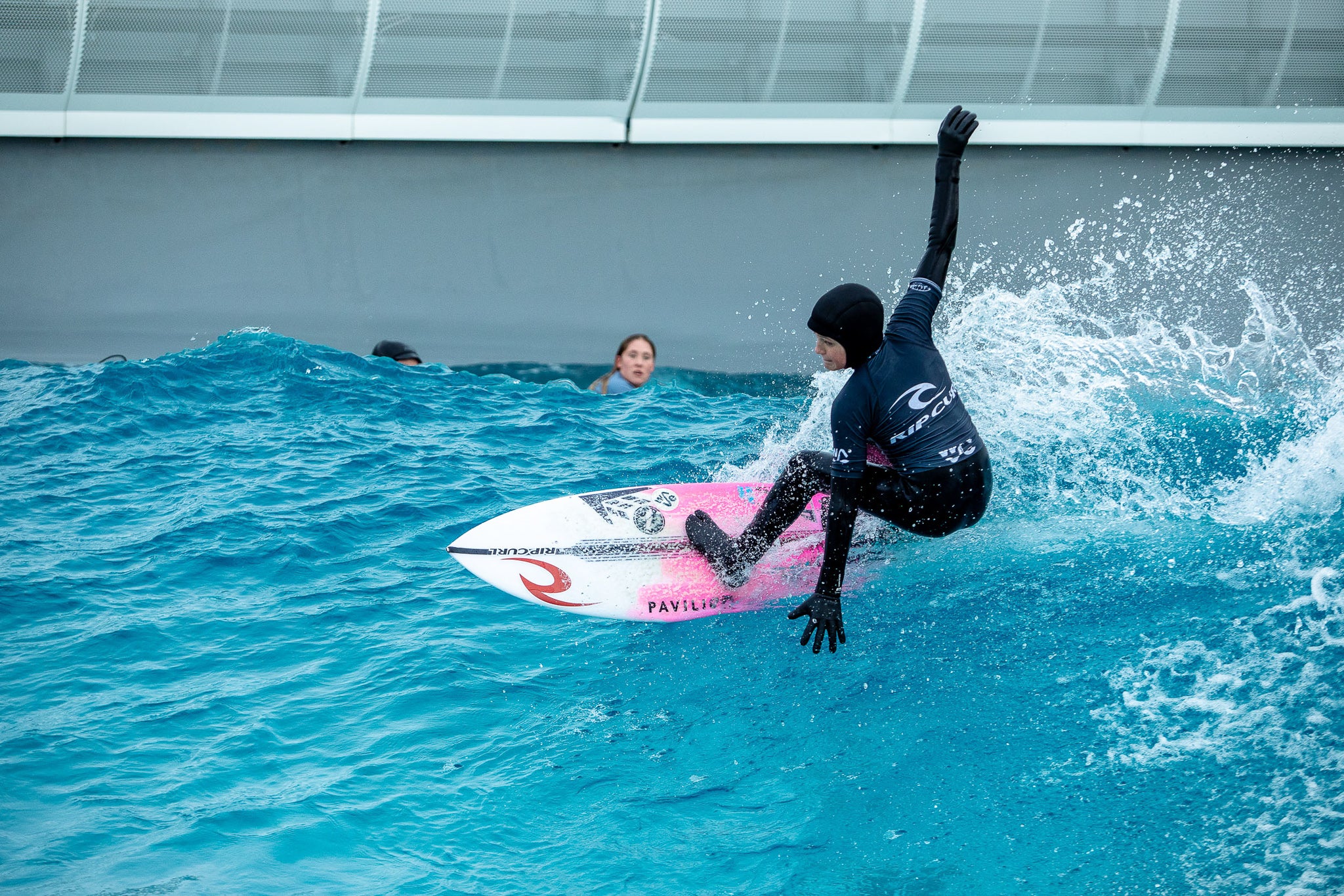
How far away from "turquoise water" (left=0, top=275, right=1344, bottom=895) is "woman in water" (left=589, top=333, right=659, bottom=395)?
203 centimetres

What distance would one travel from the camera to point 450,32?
10.7m

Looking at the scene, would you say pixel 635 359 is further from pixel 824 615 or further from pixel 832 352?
pixel 824 615

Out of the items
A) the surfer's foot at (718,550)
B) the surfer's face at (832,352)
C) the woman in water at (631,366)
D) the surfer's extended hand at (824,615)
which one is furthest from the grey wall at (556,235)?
the surfer's extended hand at (824,615)

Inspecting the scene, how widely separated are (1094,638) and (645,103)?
7.75 metres

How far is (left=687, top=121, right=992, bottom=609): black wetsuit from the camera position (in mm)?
4352

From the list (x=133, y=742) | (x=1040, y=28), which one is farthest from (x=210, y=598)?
(x=1040, y=28)

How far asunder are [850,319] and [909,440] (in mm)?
613

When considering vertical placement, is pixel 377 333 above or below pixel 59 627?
above

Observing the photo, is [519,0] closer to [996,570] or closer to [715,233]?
[715,233]

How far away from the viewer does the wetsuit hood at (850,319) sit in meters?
4.31

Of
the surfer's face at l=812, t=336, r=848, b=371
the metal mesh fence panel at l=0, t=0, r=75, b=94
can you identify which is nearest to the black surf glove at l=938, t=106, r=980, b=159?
the surfer's face at l=812, t=336, r=848, b=371

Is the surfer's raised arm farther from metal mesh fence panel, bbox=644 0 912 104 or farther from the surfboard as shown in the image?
metal mesh fence panel, bbox=644 0 912 104

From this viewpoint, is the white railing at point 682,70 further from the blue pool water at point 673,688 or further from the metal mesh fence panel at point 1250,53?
the blue pool water at point 673,688

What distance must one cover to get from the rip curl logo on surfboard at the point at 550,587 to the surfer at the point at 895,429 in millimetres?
1172
